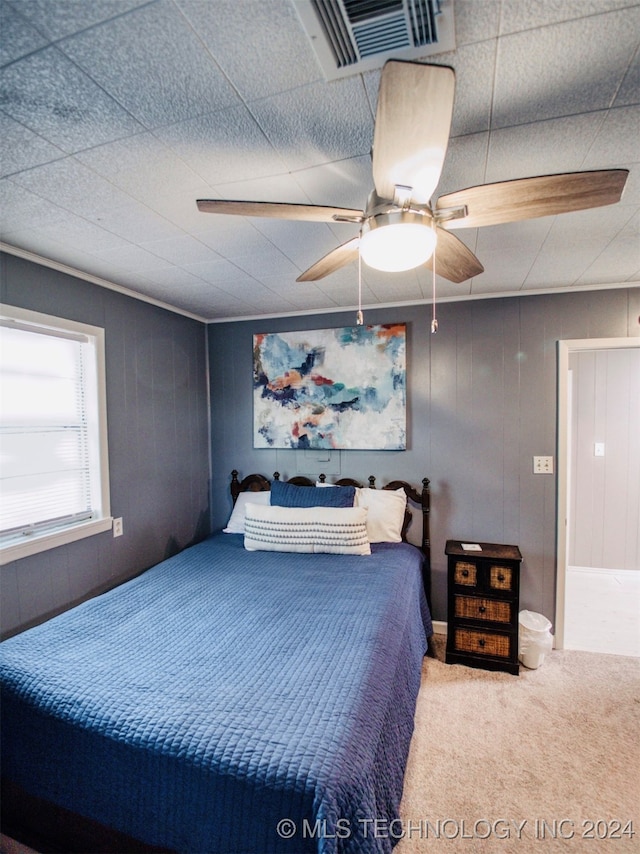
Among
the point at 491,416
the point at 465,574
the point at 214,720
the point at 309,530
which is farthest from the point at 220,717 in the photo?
the point at 491,416

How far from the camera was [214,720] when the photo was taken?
1.20 m

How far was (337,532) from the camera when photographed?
2605 mm

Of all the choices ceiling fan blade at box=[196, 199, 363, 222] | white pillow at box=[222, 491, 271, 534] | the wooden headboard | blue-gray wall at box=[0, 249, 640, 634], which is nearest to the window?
blue-gray wall at box=[0, 249, 640, 634]

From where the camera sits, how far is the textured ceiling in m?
0.87

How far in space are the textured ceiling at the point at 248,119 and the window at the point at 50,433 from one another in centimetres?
47

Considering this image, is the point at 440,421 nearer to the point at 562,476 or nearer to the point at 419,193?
the point at 562,476

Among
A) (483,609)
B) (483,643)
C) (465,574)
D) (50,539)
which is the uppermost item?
(50,539)

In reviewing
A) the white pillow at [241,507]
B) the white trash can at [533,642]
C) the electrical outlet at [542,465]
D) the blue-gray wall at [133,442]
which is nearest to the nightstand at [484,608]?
the white trash can at [533,642]

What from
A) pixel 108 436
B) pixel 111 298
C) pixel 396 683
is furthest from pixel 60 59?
pixel 396 683

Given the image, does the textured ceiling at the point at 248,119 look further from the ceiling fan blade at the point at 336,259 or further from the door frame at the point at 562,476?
the door frame at the point at 562,476

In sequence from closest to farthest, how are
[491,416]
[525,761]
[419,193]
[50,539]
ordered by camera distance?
[419,193] → [525,761] → [50,539] → [491,416]

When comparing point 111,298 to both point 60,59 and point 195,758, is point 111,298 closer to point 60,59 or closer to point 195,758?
point 60,59

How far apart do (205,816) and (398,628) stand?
3.33ft

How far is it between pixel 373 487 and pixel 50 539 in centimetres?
209
